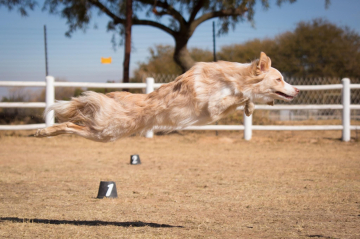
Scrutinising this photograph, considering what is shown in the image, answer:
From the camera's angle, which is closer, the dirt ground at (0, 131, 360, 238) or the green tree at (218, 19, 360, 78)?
the dirt ground at (0, 131, 360, 238)

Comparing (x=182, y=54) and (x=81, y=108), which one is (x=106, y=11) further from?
(x=81, y=108)

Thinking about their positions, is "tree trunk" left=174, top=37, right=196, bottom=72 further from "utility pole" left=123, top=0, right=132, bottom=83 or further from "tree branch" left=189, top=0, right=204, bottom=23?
"utility pole" left=123, top=0, right=132, bottom=83

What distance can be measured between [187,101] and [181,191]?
75.9 inches

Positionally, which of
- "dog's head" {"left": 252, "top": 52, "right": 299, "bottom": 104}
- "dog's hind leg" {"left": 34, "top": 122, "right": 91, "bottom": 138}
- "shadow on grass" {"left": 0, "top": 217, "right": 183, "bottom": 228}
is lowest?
"shadow on grass" {"left": 0, "top": 217, "right": 183, "bottom": 228}

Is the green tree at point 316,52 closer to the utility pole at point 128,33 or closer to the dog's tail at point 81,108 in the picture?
the utility pole at point 128,33

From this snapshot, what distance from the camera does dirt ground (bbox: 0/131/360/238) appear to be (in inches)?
151

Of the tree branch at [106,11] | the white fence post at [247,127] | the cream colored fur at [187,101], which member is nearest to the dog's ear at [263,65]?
the cream colored fur at [187,101]

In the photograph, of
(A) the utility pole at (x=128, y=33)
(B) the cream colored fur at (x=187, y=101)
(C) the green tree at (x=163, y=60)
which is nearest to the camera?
(B) the cream colored fur at (x=187, y=101)

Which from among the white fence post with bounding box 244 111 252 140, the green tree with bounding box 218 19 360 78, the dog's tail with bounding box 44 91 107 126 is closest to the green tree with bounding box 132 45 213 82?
the green tree with bounding box 218 19 360 78

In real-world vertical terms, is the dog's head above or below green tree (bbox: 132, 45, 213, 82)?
below

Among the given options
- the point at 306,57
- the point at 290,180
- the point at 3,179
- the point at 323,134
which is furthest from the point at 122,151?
the point at 306,57

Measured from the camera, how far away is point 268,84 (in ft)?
13.6

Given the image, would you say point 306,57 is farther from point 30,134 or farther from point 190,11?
point 30,134

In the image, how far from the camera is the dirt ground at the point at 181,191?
3.83m
